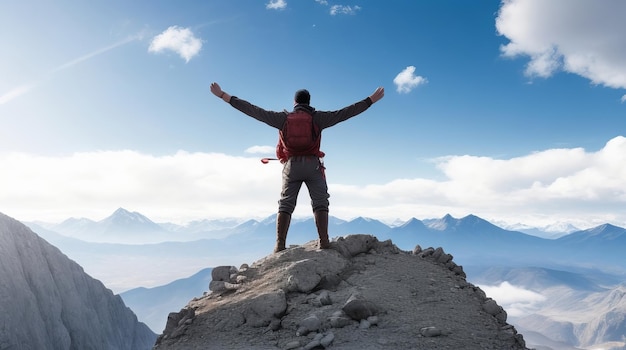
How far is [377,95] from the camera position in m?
8.80

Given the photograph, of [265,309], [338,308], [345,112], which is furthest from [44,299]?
[338,308]

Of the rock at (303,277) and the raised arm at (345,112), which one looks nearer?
the rock at (303,277)

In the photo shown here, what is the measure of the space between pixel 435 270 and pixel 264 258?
3978mm

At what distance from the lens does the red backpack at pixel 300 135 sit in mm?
8375

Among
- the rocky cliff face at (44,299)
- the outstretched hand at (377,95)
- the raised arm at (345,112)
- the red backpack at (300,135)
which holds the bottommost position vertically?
the rocky cliff face at (44,299)

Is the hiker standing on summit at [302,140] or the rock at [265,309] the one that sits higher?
the hiker standing on summit at [302,140]

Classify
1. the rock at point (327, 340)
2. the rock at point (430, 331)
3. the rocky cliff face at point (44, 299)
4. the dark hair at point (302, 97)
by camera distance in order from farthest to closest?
the rocky cliff face at point (44, 299)
the dark hair at point (302, 97)
the rock at point (430, 331)
the rock at point (327, 340)

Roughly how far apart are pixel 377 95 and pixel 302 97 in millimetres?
1644

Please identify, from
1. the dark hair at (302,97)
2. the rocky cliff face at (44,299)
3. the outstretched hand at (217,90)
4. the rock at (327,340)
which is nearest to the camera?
the rock at (327,340)

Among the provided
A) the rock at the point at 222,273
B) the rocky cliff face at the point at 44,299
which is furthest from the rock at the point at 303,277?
the rocky cliff face at the point at 44,299

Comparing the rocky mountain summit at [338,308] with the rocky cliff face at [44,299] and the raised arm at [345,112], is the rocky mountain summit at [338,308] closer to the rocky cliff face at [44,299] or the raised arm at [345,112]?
the raised arm at [345,112]

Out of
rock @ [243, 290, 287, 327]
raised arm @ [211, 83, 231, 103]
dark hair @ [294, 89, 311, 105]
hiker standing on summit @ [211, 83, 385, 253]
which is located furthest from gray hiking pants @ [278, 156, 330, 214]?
rock @ [243, 290, 287, 327]

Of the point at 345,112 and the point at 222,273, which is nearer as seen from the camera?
the point at 345,112

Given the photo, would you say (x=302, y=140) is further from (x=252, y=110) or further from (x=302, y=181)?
(x=252, y=110)
